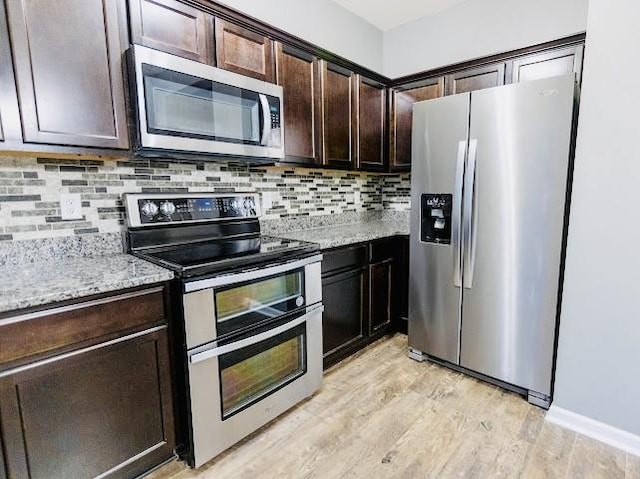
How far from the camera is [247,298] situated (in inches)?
61.1

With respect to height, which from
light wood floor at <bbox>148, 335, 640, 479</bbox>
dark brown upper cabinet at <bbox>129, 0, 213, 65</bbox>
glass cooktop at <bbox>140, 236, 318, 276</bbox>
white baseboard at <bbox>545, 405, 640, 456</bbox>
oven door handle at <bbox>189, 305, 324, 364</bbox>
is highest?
dark brown upper cabinet at <bbox>129, 0, 213, 65</bbox>

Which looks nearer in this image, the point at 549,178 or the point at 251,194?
the point at 549,178

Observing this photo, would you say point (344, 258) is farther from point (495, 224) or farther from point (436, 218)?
point (495, 224)

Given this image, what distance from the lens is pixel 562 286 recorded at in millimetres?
1746

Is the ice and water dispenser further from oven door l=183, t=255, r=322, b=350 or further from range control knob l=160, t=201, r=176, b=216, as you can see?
range control knob l=160, t=201, r=176, b=216

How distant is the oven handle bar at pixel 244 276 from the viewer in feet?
4.39

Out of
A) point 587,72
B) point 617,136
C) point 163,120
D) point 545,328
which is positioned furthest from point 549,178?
point 163,120

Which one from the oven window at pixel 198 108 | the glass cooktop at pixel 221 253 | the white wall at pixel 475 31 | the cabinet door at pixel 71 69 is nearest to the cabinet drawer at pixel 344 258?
the glass cooktop at pixel 221 253

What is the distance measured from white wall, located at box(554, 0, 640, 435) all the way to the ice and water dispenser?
61cm

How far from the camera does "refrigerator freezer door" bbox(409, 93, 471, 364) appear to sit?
197cm

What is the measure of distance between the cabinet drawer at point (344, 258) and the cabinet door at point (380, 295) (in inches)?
5.6

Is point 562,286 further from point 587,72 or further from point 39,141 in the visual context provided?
point 39,141

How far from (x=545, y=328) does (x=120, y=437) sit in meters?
2.01

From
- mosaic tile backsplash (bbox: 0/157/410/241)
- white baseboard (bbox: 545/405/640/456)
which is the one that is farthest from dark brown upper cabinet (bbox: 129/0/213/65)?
white baseboard (bbox: 545/405/640/456)
